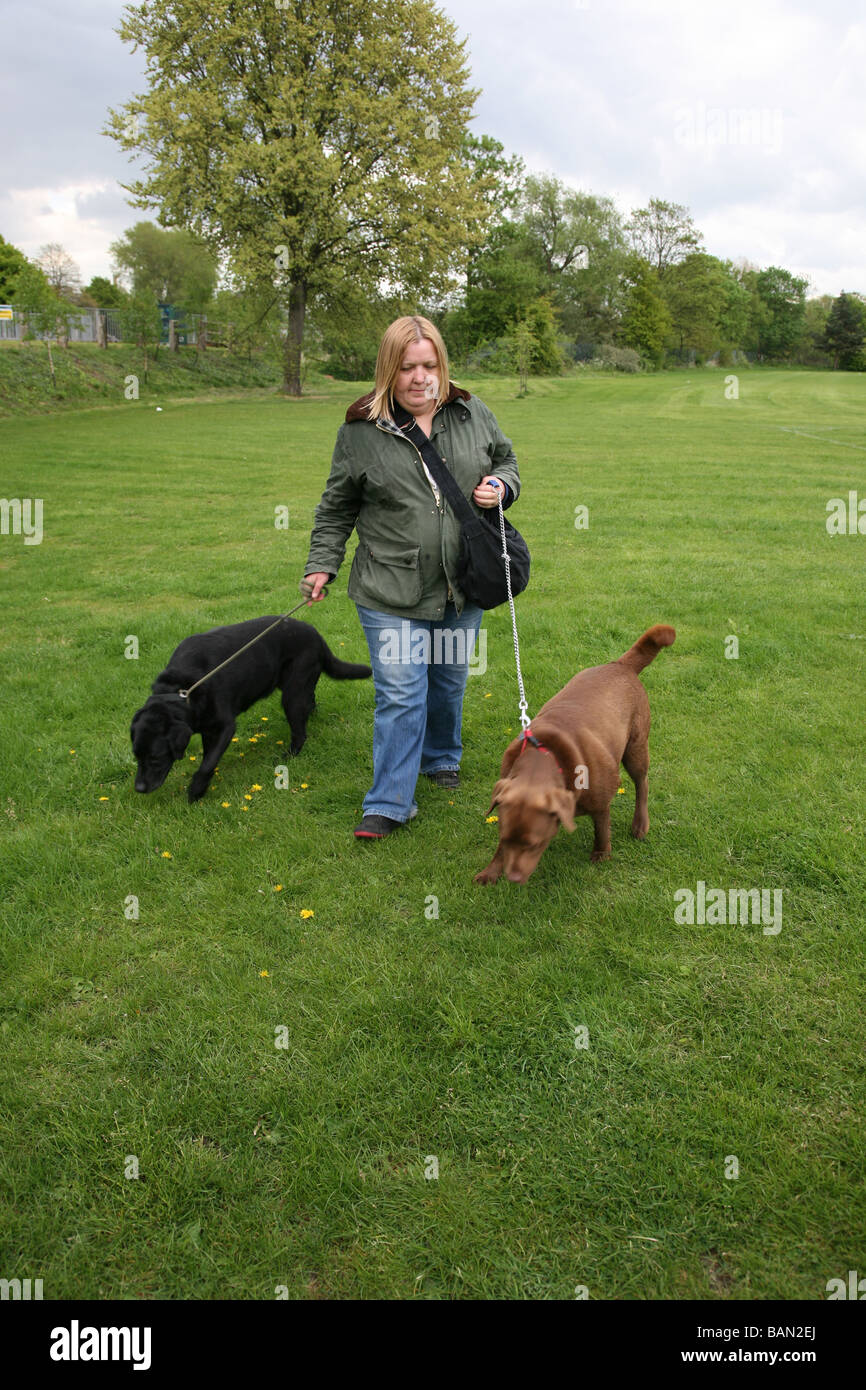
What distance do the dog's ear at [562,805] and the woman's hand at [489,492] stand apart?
154 cm

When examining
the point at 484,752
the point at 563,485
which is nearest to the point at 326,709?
the point at 484,752

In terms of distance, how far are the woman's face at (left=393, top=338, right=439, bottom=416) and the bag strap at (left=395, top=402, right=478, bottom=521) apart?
7cm

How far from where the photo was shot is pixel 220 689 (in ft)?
14.8

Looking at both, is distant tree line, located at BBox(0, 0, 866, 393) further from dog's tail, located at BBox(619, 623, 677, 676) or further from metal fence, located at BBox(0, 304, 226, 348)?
dog's tail, located at BBox(619, 623, 677, 676)

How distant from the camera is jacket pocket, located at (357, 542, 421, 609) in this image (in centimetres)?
392

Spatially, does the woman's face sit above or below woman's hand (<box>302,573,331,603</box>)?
above

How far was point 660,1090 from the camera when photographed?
8.68 ft

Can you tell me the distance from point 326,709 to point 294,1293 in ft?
12.5

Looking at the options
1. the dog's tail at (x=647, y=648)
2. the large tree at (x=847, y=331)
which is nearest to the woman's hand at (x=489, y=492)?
the dog's tail at (x=647, y=648)

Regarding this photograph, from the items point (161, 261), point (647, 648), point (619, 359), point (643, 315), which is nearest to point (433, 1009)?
point (647, 648)

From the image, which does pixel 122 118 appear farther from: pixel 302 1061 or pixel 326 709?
pixel 302 1061

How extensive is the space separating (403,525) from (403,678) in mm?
740

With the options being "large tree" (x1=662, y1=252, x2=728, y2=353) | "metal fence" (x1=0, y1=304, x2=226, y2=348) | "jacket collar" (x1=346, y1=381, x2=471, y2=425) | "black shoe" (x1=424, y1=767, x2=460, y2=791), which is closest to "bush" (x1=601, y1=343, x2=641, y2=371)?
"large tree" (x1=662, y1=252, x2=728, y2=353)

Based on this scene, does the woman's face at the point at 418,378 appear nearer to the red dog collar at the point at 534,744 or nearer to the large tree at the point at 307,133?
the red dog collar at the point at 534,744
